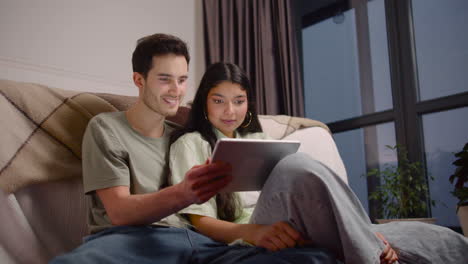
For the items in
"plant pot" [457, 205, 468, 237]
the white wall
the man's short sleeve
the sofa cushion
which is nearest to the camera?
the man's short sleeve

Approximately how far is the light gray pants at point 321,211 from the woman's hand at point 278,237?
0.02 m

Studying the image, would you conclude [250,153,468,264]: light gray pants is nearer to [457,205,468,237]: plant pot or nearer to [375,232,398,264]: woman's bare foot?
[375,232,398,264]: woman's bare foot

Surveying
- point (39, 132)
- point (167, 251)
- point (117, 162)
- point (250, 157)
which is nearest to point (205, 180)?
point (250, 157)

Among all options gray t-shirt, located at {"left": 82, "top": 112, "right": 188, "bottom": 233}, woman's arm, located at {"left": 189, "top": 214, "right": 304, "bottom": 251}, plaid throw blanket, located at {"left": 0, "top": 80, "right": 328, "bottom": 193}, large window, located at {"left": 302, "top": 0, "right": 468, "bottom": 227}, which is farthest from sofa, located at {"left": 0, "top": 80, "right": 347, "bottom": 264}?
large window, located at {"left": 302, "top": 0, "right": 468, "bottom": 227}

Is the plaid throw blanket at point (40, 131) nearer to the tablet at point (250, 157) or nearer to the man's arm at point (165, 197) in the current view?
the man's arm at point (165, 197)

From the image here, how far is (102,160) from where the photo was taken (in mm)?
1031

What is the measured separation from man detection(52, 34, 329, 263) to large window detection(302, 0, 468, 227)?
71.7 inches

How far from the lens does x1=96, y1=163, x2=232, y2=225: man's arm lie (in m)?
0.82

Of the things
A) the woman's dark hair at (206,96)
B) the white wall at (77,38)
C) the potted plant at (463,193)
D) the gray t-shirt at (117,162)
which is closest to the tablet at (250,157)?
the gray t-shirt at (117,162)

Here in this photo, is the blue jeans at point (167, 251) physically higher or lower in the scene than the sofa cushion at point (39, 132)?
lower

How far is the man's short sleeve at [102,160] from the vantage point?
1.01 meters

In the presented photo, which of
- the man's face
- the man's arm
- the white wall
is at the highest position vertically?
the white wall

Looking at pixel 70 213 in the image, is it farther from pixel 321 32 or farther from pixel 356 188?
pixel 321 32

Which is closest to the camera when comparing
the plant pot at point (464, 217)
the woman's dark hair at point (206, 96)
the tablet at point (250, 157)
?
the tablet at point (250, 157)
